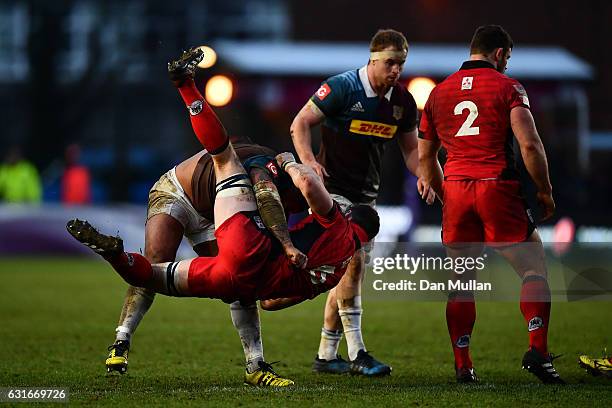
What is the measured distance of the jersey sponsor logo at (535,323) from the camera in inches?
311

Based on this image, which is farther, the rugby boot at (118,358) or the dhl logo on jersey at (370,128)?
the dhl logo on jersey at (370,128)

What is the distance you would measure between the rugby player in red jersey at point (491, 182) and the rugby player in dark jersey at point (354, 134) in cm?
68

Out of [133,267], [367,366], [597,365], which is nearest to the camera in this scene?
[133,267]

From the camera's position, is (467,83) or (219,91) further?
(219,91)

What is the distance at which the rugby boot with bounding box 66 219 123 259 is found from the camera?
24.2 ft

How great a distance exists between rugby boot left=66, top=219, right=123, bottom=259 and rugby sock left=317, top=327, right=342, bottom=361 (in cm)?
213

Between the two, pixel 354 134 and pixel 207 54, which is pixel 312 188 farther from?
pixel 207 54

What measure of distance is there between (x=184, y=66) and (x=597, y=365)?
3.19m

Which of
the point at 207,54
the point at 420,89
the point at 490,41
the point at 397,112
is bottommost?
the point at 397,112

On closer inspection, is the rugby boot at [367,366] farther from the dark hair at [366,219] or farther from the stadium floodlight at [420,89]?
the stadium floodlight at [420,89]

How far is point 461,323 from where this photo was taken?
8.14 metres

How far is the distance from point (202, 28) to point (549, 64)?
28.8 metres

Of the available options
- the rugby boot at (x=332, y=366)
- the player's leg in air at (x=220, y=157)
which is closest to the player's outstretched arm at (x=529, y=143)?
the player's leg in air at (x=220, y=157)

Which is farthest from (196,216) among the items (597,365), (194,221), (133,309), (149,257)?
(597,365)
